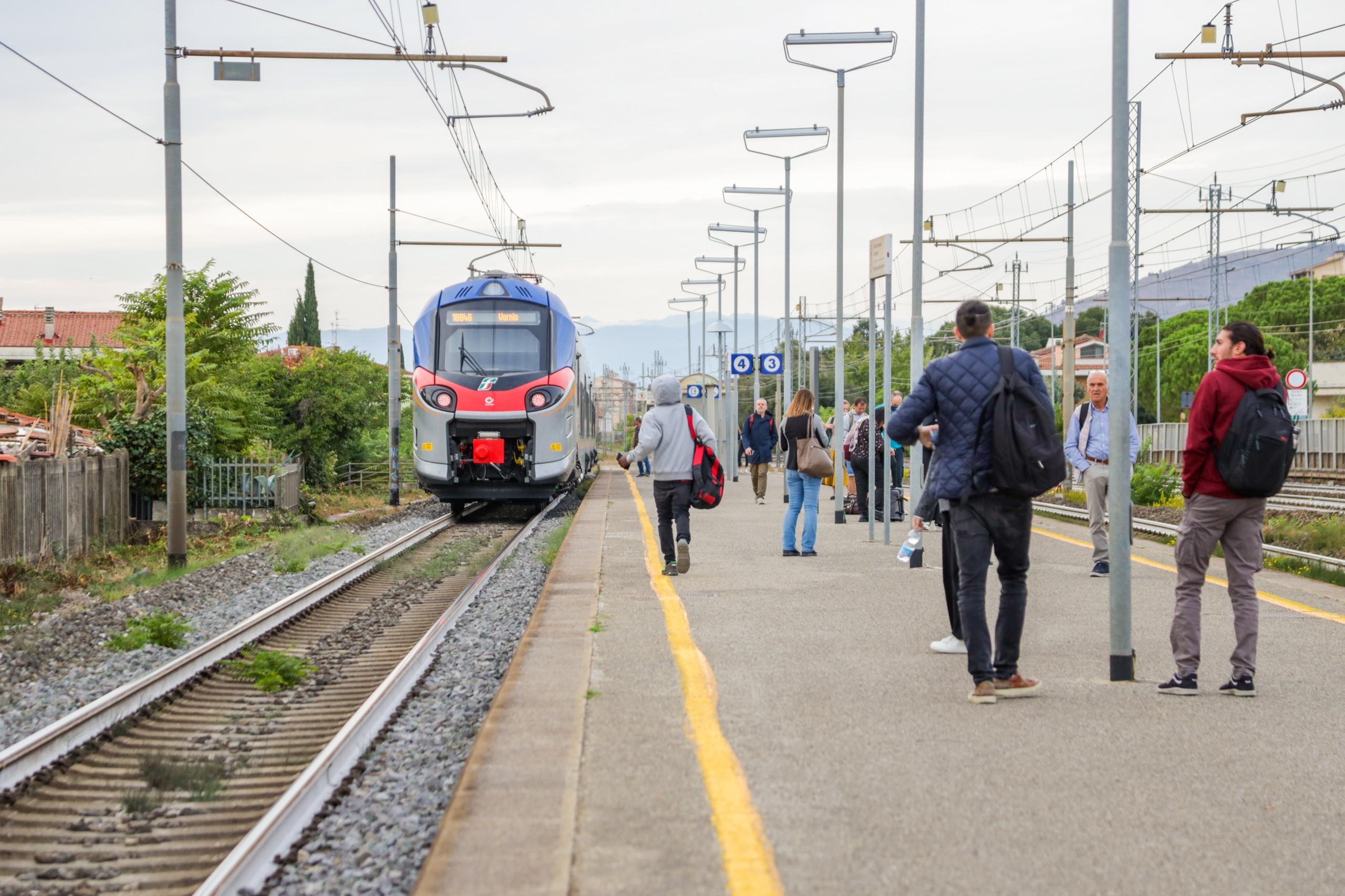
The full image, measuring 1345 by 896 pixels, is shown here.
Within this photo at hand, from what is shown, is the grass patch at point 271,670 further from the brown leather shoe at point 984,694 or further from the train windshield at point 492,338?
the train windshield at point 492,338

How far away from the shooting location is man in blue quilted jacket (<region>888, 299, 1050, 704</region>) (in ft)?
20.8

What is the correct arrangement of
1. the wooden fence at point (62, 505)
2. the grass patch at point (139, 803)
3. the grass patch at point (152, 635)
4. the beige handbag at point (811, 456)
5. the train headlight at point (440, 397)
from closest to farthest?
the grass patch at point (139, 803) < the grass patch at point (152, 635) < the beige handbag at point (811, 456) < the wooden fence at point (62, 505) < the train headlight at point (440, 397)

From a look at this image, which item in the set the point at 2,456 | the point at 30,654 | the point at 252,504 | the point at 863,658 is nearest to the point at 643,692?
the point at 863,658

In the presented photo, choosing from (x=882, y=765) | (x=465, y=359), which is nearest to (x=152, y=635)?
(x=882, y=765)

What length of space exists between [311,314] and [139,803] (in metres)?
80.0

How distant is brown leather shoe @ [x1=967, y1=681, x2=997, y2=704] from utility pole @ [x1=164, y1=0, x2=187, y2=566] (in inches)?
458

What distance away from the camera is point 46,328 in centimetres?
8019

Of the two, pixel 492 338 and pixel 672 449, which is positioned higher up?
pixel 492 338

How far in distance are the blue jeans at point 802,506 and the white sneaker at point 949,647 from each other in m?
5.05

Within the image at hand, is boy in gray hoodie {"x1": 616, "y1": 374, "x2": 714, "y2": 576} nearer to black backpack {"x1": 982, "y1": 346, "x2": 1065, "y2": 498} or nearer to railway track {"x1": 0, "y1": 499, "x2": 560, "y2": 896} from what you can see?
railway track {"x1": 0, "y1": 499, "x2": 560, "y2": 896}

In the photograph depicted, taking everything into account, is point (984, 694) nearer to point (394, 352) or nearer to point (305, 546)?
point (305, 546)

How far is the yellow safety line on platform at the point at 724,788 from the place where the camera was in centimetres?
390

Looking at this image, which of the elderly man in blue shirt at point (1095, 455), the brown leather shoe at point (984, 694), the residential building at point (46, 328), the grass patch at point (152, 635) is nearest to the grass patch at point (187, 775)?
the grass patch at point (152, 635)

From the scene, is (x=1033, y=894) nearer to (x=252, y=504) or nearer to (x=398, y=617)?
(x=398, y=617)
